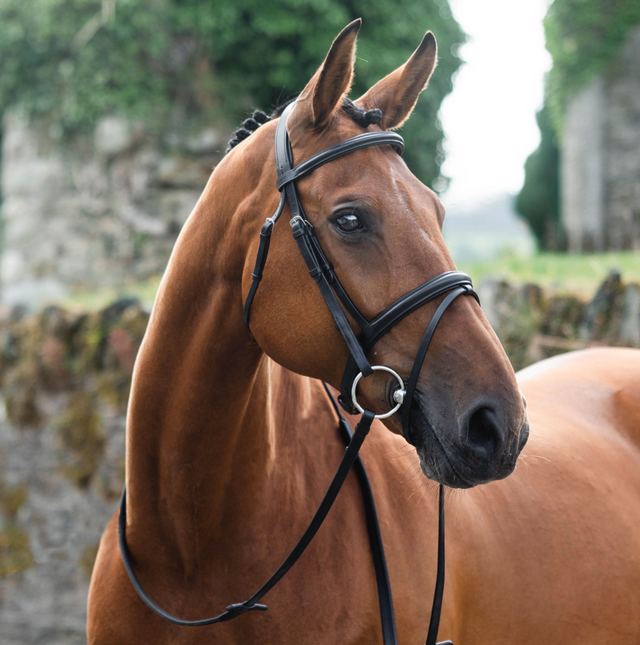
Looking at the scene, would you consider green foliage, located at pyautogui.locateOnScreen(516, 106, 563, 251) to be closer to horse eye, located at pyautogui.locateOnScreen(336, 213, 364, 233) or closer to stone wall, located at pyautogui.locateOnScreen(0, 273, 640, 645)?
stone wall, located at pyautogui.locateOnScreen(0, 273, 640, 645)

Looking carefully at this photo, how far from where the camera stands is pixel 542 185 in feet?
52.9

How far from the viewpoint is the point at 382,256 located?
138cm

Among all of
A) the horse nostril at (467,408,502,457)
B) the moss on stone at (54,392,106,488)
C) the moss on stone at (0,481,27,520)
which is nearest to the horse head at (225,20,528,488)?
the horse nostril at (467,408,502,457)

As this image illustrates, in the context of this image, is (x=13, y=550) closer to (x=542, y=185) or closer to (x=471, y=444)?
(x=471, y=444)

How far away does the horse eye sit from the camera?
4.60ft

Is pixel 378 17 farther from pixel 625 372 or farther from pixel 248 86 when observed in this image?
pixel 625 372

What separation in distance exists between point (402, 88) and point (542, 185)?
15.8 metres

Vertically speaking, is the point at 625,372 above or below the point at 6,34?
below

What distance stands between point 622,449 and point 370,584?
1.34 m

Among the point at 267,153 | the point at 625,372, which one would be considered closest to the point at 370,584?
the point at 267,153

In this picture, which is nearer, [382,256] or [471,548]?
[382,256]

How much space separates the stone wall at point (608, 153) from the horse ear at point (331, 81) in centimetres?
1054

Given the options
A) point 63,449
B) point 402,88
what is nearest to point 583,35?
point 63,449

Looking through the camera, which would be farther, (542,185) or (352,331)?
(542,185)
